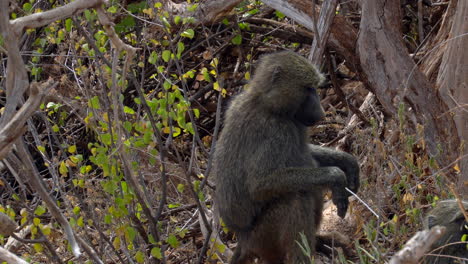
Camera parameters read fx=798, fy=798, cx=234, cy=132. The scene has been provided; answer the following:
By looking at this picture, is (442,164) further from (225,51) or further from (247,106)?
(225,51)

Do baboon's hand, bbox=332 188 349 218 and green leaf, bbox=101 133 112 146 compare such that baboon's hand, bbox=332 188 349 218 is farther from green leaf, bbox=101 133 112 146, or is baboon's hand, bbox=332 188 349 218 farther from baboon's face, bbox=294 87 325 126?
green leaf, bbox=101 133 112 146

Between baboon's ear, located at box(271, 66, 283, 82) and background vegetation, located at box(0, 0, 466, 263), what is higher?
baboon's ear, located at box(271, 66, 283, 82)

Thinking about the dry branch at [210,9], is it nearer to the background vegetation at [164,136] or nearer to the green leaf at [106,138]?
the background vegetation at [164,136]

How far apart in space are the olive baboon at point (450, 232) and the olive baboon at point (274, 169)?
2.32 ft

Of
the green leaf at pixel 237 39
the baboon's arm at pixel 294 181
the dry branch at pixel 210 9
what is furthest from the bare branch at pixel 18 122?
the green leaf at pixel 237 39

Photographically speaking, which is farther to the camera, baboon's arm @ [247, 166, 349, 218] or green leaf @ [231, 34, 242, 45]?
green leaf @ [231, 34, 242, 45]

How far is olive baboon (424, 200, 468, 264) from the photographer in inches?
143

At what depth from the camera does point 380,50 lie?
5.50 m

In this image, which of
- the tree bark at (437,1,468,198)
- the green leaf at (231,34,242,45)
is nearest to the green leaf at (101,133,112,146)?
the tree bark at (437,1,468,198)

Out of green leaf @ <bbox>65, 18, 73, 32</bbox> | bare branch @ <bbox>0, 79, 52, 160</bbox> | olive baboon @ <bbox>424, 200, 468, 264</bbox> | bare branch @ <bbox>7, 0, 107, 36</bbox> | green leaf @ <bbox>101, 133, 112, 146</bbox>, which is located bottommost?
olive baboon @ <bbox>424, 200, 468, 264</bbox>

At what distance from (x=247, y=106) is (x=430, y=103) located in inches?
57.4

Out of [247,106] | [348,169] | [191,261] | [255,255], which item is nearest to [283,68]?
[247,106]

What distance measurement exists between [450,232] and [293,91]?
1.29 meters

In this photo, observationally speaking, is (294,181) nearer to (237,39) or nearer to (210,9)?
(210,9)
